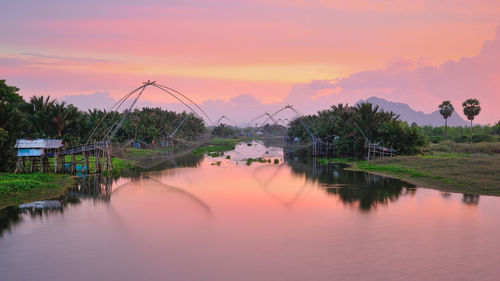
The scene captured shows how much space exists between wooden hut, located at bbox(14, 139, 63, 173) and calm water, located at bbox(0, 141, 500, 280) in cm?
489

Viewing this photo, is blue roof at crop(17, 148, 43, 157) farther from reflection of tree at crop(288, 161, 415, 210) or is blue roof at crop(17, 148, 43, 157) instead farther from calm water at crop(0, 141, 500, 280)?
reflection of tree at crop(288, 161, 415, 210)

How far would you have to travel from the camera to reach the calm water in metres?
10.6

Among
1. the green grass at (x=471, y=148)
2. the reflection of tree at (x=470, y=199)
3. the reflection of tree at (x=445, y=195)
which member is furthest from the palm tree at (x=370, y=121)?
the reflection of tree at (x=470, y=199)

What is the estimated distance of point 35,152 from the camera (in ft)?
81.6

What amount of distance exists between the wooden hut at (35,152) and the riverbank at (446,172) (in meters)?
23.1

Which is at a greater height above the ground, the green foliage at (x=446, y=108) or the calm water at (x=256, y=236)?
the green foliage at (x=446, y=108)

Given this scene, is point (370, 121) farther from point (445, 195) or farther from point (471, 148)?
point (445, 195)

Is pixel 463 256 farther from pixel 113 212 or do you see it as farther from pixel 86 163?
pixel 86 163

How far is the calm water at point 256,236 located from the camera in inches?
419

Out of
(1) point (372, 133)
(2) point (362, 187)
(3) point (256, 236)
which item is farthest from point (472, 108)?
(3) point (256, 236)

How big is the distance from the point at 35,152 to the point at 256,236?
57.2 feet

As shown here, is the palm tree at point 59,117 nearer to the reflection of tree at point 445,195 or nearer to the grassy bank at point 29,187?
the grassy bank at point 29,187

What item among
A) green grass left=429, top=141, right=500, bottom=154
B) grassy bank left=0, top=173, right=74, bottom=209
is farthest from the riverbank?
grassy bank left=0, top=173, right=74, bottom=209

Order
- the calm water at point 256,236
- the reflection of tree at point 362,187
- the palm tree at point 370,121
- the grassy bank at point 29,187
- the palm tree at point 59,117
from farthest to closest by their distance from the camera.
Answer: the palm tree at point 370,121
the palm tree at point 59,117
the reflection of tree at point 362,187
the grassy bank at point 29,187
the calm water at point 256,236
